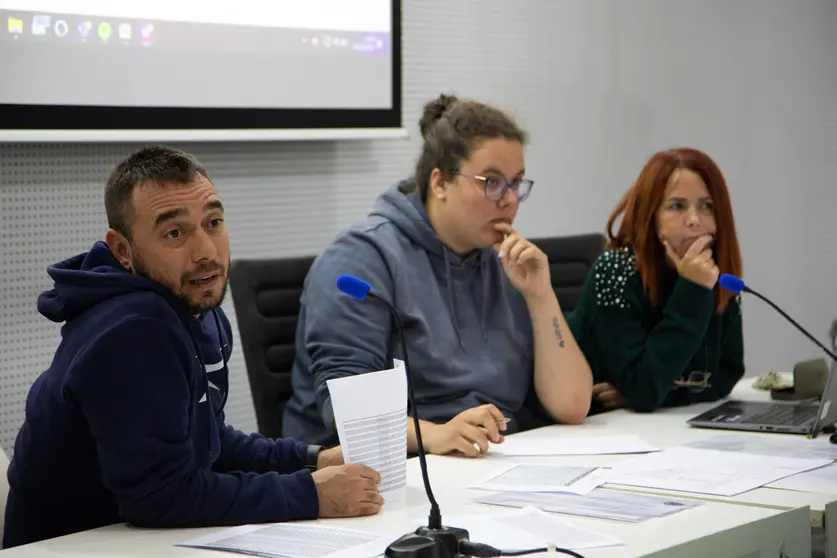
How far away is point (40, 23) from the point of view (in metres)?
2.66

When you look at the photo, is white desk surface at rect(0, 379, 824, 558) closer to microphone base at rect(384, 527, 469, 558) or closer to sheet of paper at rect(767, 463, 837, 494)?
sheet of paper at rect(767, 463, 837, 494)

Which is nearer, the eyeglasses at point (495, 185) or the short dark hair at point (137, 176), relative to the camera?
the short dark hair at point (137, 176)

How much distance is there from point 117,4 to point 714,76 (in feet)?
8.27

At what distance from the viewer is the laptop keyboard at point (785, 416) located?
227 centimetres

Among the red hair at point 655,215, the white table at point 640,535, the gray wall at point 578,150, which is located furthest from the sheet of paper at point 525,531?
the gray wall at point 578,150

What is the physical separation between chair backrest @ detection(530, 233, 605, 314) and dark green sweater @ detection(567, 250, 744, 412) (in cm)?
28

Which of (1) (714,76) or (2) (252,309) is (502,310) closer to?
(2) (252,309)

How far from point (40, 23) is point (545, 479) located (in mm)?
1634

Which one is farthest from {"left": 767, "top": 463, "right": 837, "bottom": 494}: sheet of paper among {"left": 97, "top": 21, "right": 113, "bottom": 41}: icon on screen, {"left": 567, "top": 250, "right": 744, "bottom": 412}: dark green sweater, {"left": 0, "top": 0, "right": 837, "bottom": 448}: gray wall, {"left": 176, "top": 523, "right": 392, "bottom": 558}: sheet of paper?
{"left": 97, "top": 21, "right": 113, "bottom": 41}: icon on screen

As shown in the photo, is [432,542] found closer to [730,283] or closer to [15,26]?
[730,283]

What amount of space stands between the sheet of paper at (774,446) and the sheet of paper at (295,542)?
82 cm

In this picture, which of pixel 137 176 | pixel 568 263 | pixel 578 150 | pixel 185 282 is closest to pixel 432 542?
pixel 185 282

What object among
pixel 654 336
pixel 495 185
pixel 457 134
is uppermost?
pixel 457 134

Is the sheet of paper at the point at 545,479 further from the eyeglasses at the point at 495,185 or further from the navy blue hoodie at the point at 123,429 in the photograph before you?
the eyeglasses at the point at 495,185
